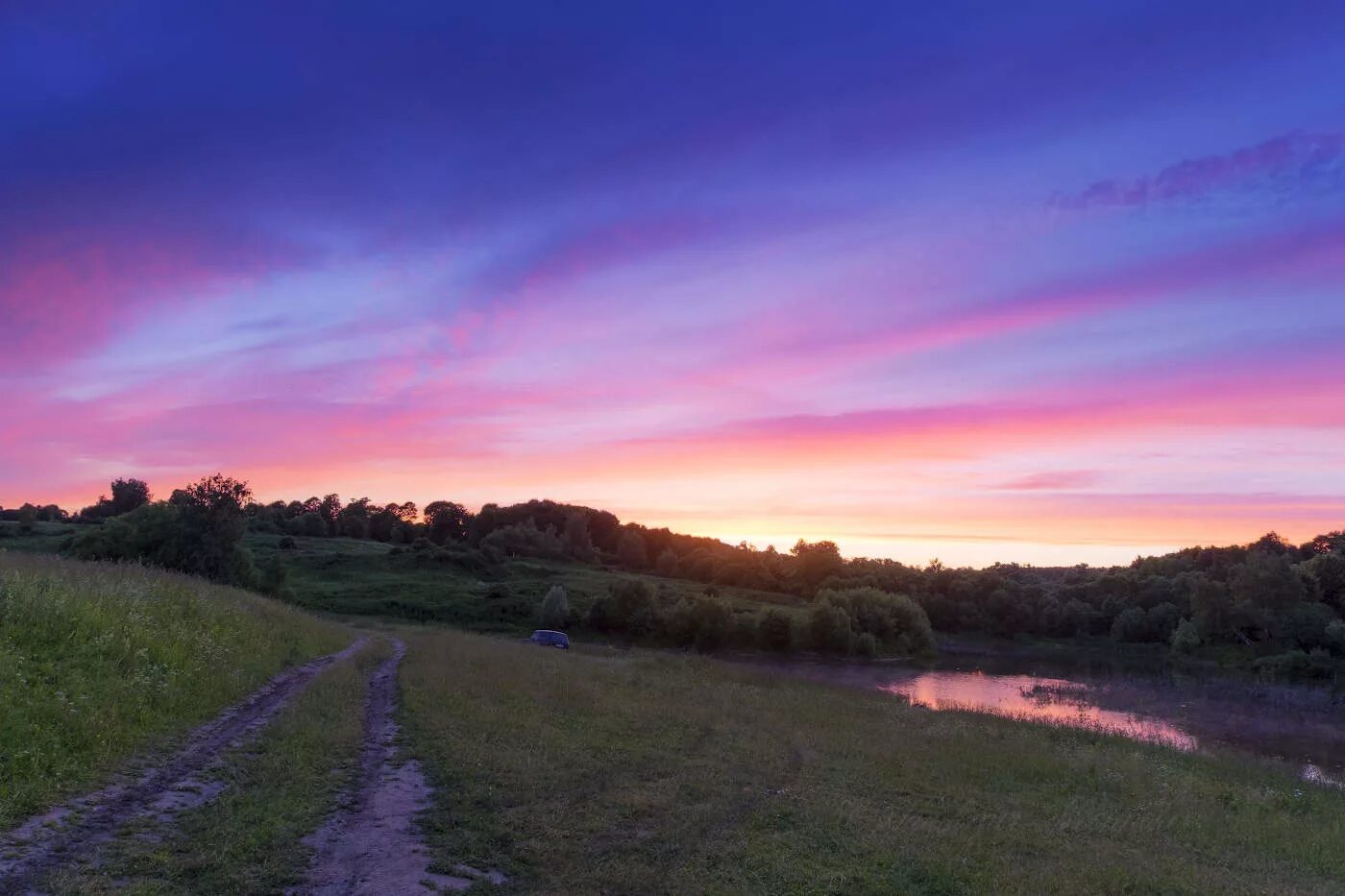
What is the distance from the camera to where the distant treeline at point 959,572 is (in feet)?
204

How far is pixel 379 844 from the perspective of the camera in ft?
32.7

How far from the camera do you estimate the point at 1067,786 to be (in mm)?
19438

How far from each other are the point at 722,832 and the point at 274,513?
202 meters

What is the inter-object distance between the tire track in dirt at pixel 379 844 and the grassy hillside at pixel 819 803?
46cm

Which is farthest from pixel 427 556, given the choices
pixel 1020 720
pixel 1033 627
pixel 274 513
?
pixel 1020 720

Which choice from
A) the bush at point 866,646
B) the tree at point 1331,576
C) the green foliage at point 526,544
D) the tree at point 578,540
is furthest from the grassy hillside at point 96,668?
the tree at point 578,540

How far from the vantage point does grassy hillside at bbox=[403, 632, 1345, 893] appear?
33.9ft

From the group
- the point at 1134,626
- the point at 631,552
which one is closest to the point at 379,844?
the point at 1134,626

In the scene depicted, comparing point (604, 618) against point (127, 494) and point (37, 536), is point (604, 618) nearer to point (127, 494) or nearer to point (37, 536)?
point (37, 536)

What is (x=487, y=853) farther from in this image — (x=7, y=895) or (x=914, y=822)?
(x=914, y=822)

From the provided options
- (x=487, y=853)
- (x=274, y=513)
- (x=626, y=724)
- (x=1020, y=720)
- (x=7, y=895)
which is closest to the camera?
(x=7, y=895)

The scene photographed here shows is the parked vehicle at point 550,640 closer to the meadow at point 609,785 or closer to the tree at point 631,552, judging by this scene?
the meadow at point 609,785

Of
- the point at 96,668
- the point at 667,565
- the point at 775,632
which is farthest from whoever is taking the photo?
the point at 667,565

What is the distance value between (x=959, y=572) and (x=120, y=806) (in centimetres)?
14048
